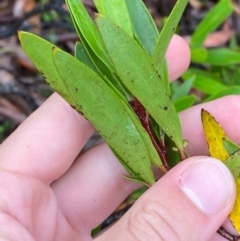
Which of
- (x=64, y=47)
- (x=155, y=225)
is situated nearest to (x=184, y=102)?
(x=155, y=225)

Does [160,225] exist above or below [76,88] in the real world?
below

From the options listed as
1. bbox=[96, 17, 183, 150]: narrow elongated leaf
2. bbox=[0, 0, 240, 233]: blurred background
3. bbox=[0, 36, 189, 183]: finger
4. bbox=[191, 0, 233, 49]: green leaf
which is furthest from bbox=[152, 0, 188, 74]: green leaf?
bbox=[191, 0, 233, 49]: green leaf

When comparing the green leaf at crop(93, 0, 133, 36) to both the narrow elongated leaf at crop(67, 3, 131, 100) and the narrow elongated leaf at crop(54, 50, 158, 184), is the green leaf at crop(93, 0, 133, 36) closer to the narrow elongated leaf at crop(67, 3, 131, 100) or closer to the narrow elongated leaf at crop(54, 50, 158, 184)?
the narrow elongated leaf at crop(67, 3, 131, 100)

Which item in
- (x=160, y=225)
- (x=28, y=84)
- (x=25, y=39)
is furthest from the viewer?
(x=28, y=84)

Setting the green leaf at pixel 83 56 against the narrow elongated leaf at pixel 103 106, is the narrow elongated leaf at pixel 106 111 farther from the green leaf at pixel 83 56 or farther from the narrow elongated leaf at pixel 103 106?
the green leaf at pixel 83 56

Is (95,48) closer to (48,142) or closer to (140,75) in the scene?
(140,75)

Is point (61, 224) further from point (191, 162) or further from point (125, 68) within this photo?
point (125, 68)

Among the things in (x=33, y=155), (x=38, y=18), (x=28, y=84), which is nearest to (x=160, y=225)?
(x=33, y=155)
